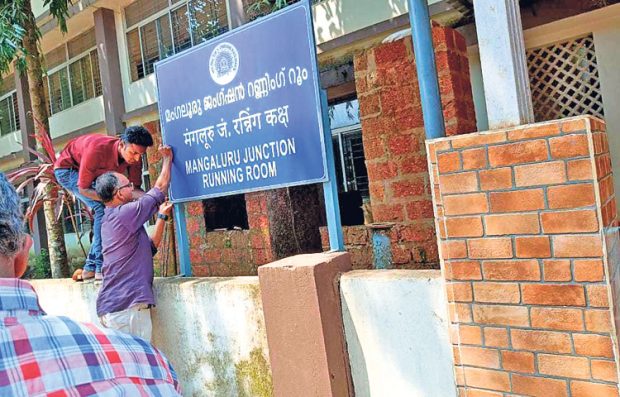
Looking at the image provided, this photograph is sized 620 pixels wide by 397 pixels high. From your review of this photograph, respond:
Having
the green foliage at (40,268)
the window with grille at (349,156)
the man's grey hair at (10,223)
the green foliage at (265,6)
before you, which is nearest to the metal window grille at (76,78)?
the green foliage at (40,268)

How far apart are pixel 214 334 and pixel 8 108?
45.9ft

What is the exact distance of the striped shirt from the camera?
99 cm

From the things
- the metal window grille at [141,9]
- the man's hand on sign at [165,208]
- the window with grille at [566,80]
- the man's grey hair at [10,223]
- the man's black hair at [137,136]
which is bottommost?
the man's grey hair at [10,223]

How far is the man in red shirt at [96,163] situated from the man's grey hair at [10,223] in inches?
99.2

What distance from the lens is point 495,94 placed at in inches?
83.0

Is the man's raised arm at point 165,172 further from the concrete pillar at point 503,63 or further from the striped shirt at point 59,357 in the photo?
the striped shirt at point 59,357

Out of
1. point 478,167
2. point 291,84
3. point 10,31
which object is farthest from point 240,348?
point 10,31

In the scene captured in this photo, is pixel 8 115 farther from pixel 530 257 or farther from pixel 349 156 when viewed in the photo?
pixel 530 257

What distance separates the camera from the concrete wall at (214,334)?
9.80 ft

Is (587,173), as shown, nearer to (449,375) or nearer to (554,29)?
(449,375)

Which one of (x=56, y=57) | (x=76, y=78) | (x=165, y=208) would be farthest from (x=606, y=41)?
(x=56, y=57)

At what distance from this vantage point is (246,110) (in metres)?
3.13

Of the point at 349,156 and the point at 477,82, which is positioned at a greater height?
the point at 477,82

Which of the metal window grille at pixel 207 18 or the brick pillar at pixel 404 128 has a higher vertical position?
the metal window grille at pixel 207 18
